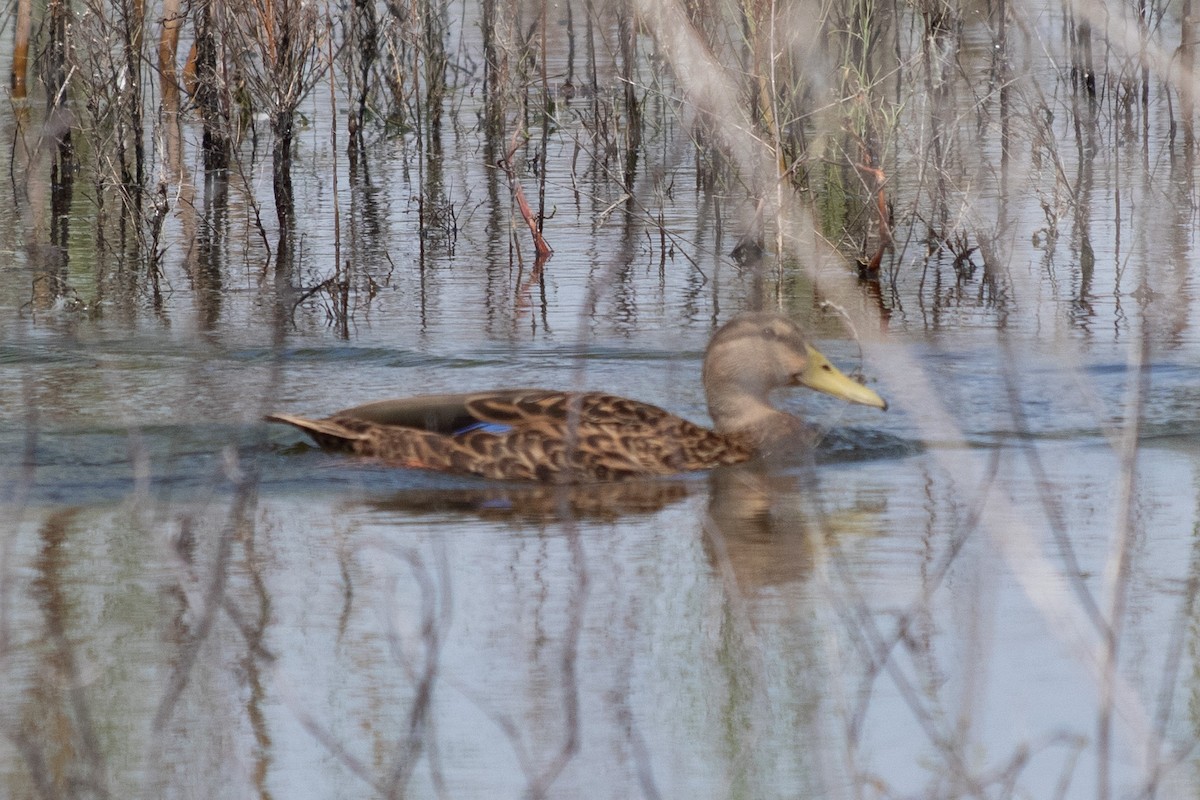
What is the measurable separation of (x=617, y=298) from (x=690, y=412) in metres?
1.81

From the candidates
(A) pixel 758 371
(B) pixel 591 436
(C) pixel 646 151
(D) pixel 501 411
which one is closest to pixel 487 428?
(D) pixel 501 411

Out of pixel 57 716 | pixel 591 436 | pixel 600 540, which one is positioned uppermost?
pixel 591 436

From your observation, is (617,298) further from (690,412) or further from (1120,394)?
(1120,394)

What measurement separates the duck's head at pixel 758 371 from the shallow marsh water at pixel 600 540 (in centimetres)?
32

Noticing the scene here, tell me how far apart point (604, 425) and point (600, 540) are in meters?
1.09

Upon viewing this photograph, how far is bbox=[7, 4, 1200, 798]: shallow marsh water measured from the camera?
3.86 meters

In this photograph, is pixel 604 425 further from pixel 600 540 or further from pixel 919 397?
pixel 919 397

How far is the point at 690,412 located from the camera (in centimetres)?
831

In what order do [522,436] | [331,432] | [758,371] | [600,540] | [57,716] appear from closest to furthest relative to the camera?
[57,716], [600,540], [522,436], [331,432], [758,371]

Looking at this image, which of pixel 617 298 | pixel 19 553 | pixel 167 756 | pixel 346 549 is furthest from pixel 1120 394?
pixel 167 756

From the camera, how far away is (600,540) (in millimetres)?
6043

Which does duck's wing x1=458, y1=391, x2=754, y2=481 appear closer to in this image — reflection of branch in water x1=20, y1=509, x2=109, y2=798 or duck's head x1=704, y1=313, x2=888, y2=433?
duck's head x1=704, y1=313, x2=888, y2=433

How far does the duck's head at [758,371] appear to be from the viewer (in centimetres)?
726

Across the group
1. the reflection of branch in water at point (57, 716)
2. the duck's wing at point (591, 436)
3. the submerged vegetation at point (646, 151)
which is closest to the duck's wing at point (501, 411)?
the duck's wing at point (591, 436)
